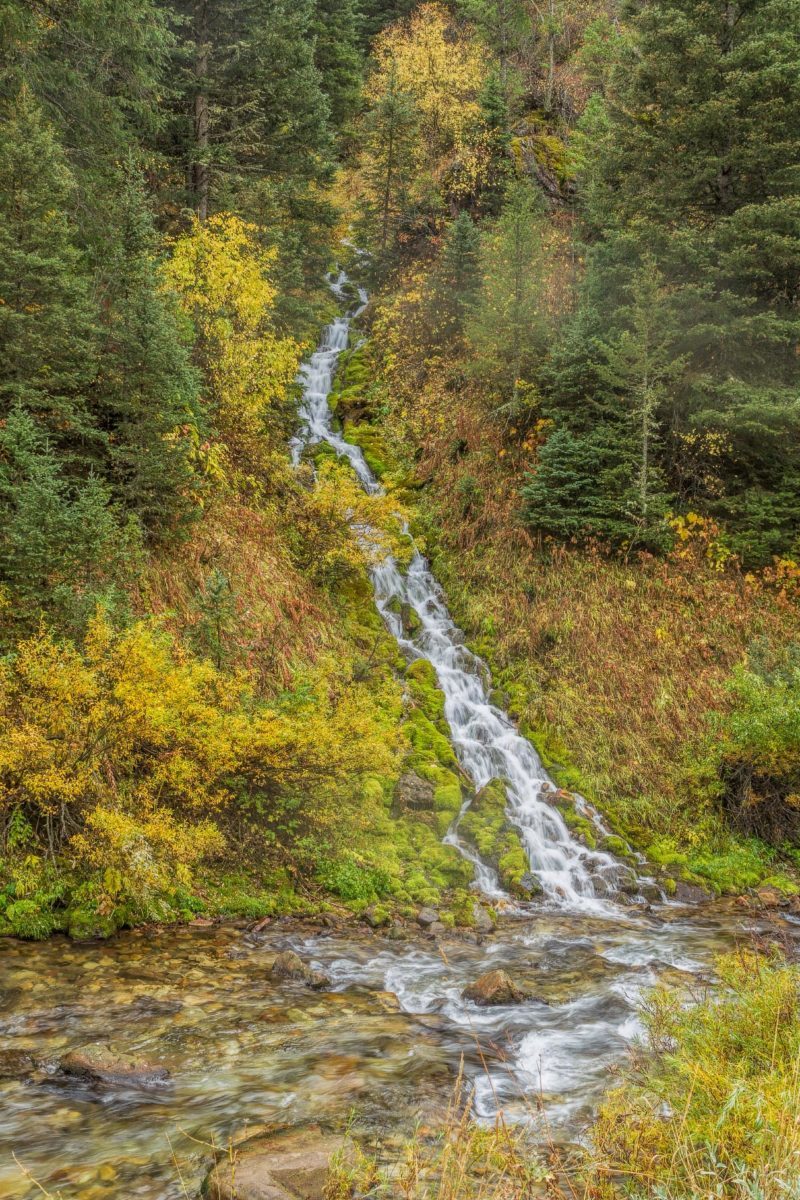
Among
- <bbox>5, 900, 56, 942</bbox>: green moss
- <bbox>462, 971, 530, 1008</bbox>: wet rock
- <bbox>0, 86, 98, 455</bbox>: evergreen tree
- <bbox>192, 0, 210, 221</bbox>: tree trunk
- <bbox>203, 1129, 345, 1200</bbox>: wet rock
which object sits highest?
<bbox>192, 0, 210, 221</bbox>: tree trunk

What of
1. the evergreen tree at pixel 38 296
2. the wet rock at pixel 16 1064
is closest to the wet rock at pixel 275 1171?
the wet rock at pixel 16 1064

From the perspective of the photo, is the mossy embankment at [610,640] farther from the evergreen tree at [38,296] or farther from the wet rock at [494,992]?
the evergreen tree at [38,296]

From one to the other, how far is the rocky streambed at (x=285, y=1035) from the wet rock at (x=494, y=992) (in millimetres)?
17

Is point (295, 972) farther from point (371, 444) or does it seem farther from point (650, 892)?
point (371, 444)

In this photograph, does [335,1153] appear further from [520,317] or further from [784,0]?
[784,0]

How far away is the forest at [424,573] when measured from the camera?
6.50 meters

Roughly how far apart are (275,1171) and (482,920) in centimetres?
516

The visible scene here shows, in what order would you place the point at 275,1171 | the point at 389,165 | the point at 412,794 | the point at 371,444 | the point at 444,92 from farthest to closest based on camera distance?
1. the point at 444,92
2. the point at 389,165
3. the point at 371,444
4. the point at 412,794
5. the point at 275,1171

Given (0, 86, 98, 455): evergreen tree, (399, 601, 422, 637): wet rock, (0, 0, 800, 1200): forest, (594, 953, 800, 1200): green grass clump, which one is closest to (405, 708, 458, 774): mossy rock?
(0, 0, 800, 1200): forest

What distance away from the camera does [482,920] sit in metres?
8.45

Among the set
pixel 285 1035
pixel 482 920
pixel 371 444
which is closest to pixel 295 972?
pixel 285 1035

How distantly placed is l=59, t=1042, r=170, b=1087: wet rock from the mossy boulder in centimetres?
535

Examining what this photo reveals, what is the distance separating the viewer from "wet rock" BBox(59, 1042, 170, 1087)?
4.87 metres

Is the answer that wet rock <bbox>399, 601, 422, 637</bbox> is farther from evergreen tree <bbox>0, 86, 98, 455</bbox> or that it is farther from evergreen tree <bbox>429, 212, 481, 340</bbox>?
evergreen tree <bbox>429, 212, 481, 340</bbox>
